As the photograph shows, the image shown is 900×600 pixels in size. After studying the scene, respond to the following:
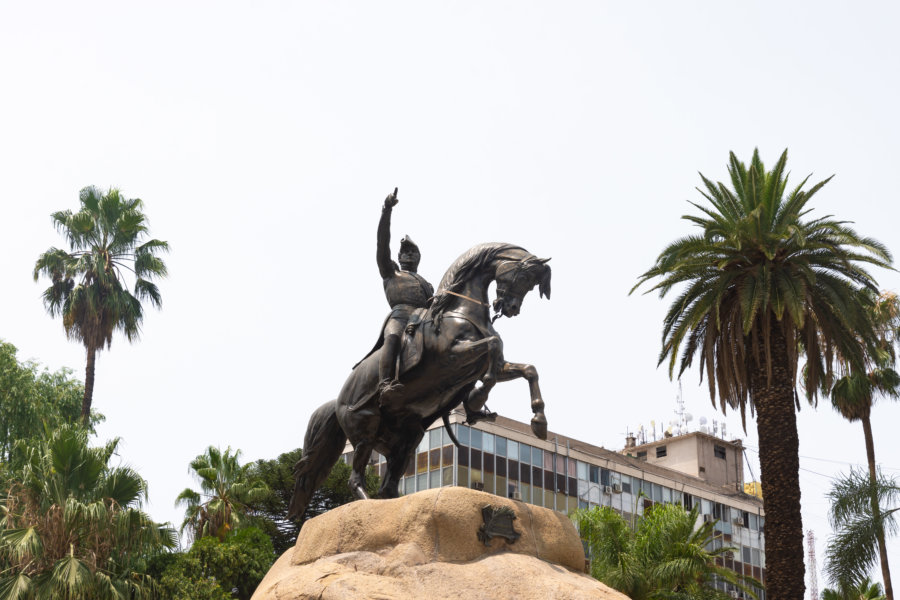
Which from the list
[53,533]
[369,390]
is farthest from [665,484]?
[369,390]

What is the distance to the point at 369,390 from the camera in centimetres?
1107

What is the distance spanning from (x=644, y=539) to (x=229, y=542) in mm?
12674

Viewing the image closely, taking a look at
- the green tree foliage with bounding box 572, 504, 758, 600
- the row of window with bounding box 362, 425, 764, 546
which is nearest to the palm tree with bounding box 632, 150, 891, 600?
the green tree foliage with bounding box 572, 504, 758, 600

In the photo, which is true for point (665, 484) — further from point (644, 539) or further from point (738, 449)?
point (644, 539)

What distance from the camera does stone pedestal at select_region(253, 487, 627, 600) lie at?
345 inches

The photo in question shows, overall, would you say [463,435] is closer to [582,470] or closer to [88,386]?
[582,470]

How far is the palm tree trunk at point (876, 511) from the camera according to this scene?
25.2 meters

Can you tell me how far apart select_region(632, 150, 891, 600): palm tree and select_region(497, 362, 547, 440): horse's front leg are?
49.7 ft

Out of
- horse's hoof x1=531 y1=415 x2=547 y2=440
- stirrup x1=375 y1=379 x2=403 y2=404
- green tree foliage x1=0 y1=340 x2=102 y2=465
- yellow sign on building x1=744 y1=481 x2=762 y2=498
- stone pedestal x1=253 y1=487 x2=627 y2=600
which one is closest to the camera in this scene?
stone pedestal x1=253 y1=487 x2=627 y2=600

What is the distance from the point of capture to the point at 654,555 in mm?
29047

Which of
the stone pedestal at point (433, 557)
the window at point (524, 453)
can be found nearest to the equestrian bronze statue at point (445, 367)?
the stone pedestal at point (433, 557)

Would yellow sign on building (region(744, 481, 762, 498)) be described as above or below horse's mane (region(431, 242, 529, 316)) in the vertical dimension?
above

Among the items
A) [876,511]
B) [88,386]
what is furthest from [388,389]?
[88,386]

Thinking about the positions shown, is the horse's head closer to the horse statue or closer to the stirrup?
the horse statue
